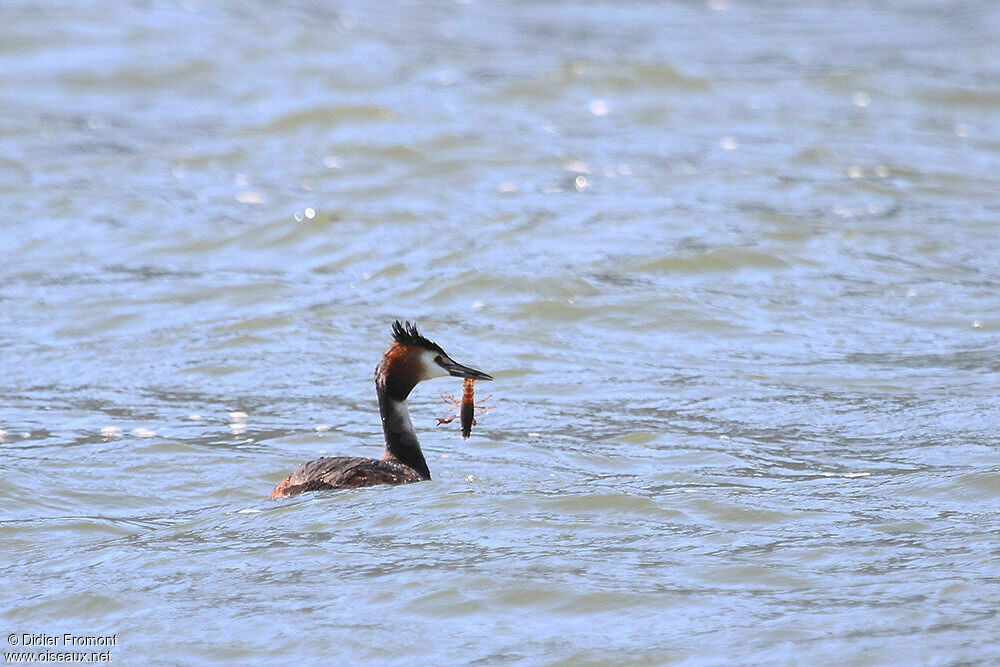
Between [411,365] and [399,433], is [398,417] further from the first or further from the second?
[411,365]

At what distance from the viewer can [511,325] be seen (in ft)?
39.7

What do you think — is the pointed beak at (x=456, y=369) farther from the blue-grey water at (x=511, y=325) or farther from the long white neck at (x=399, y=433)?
the blue-grey water at (x=511, y=325)

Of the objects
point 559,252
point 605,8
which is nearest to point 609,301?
point 559,252

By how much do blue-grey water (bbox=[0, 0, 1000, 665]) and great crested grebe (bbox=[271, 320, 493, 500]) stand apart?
0.14 meters

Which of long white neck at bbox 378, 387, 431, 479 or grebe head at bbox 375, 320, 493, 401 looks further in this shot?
long white neck at bbox 378, 387, 431, 479

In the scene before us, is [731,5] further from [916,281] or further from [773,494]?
[773,494]

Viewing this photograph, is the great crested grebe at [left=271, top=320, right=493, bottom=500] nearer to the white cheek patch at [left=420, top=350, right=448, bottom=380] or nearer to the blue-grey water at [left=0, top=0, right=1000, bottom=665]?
the white cheek patch at [left=420, top=350, right=448, bottom=380]

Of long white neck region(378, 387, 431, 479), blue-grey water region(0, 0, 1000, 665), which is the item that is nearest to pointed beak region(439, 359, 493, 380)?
long white neck region(378, 387, 431, 479)

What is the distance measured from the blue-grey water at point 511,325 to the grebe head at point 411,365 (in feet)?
2.01

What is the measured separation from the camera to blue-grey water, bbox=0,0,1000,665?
6734 millimetres

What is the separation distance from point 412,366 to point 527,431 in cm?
164

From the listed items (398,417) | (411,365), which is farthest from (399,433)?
(411,365)

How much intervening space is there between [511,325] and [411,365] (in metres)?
3.87

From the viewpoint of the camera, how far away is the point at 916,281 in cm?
1301
